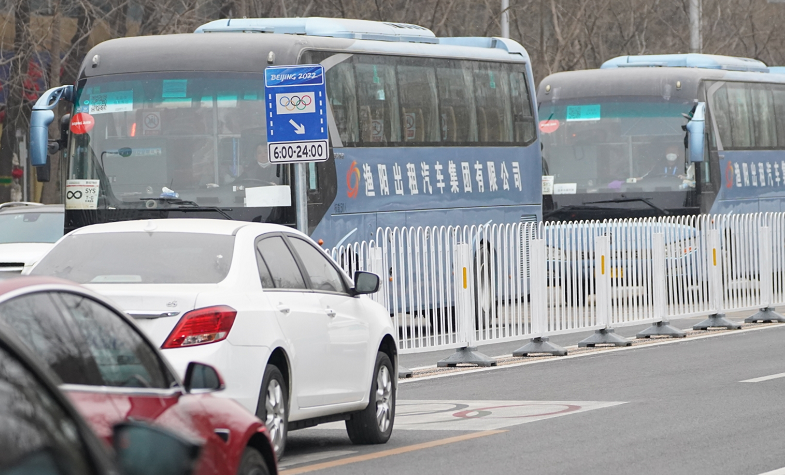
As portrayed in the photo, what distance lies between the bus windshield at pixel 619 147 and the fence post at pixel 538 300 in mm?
10069

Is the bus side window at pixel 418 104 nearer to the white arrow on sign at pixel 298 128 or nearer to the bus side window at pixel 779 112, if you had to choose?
the white arrow on sign at pixel 298 128

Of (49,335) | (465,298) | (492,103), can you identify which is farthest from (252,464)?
(492,103)

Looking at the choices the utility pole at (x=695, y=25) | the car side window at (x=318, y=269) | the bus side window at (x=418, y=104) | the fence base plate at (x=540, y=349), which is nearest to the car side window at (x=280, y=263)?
the car side window at (x=318, y=269)

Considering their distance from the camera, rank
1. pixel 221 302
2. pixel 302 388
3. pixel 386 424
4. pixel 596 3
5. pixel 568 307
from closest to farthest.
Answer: pixel 221 302
pixel 302 388
pixel 386 424
pixel 568 307
pixel 596 3

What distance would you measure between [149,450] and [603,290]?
46.6ft

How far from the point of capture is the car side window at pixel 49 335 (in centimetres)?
394

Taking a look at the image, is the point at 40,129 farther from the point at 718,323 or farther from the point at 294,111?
the point at 718,323

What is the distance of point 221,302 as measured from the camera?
26.4 feet

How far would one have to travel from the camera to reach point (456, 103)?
2164cm

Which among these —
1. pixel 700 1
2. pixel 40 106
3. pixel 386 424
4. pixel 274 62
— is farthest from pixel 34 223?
pixel 700 1

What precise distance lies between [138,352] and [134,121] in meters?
13.2

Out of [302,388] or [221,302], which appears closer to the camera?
[221,302]

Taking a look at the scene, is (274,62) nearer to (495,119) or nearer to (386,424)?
(495,119)

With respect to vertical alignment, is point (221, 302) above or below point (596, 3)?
below
